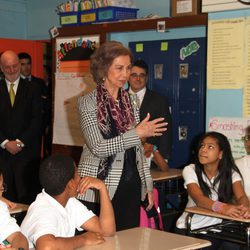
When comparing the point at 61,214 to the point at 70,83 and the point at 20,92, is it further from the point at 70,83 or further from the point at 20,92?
the point at 70,83

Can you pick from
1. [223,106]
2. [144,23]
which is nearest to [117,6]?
[144,23]

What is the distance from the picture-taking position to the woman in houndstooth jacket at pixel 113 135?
11.0ft

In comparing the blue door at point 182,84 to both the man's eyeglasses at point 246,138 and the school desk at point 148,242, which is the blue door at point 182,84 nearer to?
the man's eyeglasses at point 246,138

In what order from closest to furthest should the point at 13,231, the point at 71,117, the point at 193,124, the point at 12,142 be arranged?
the point at 13,231 < the point at 12,142 < the point at 193,124 < the point at 71,117

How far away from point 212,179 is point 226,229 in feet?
1.21

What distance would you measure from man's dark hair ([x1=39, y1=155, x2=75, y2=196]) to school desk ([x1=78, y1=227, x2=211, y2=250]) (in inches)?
12.1

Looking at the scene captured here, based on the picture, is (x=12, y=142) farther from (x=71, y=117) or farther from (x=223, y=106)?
(x=223, y=106)

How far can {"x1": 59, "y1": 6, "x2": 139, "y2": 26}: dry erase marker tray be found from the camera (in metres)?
6.44

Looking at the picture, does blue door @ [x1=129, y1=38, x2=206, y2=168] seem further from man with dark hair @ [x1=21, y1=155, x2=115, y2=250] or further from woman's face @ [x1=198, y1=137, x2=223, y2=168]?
man with dark hair @ [x1=21, y1=155, x2=115, y2=250]

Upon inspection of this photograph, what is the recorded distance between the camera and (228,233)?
3963 mm

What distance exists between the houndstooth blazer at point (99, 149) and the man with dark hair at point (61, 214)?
1.22 ft

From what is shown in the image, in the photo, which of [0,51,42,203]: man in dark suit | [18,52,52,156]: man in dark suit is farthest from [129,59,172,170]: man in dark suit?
[18,52,52,156]: man in dark suit

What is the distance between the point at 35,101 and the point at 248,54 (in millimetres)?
2091

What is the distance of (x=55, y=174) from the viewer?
2711mm
